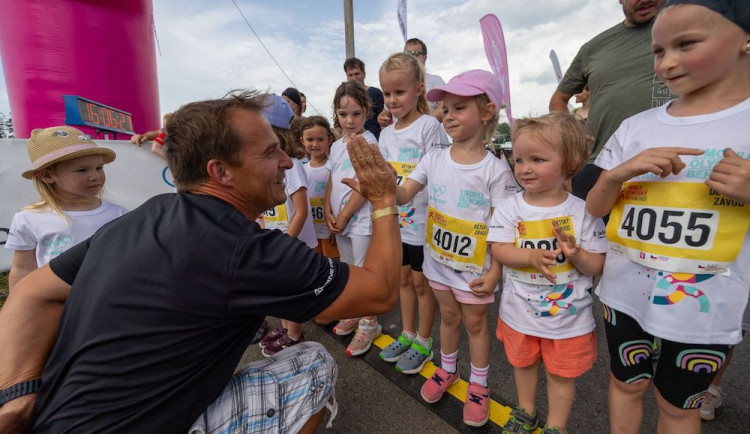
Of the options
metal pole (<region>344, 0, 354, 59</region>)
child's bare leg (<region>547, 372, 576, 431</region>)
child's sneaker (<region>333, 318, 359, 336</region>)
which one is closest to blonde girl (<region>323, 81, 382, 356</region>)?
child's sneaker (<region>333, 318, 359, 336</region>)

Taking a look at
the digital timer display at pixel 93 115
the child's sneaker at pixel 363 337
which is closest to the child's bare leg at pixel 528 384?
the child's sneaker at pixel 363 337

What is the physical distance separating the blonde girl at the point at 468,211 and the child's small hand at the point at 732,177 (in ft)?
2.87

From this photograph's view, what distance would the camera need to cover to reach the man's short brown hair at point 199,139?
52.9 inches

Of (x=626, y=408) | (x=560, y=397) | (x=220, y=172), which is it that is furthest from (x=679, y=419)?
(x=220, y=172)

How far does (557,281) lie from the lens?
1.60 metres

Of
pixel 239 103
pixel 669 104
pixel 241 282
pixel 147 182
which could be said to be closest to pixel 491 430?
pixel 241 282

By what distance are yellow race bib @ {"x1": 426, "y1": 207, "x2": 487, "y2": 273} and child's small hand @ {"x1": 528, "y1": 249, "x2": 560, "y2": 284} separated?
340 millimetres

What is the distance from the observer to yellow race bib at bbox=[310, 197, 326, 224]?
3.16 metres

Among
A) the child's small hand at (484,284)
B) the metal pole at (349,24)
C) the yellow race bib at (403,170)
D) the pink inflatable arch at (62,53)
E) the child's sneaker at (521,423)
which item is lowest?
the child's sneaker at (521,423)

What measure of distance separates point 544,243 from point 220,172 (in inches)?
56.2

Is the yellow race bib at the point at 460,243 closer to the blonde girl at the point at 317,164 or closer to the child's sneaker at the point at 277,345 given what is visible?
the blonde girl at the point at 317,164

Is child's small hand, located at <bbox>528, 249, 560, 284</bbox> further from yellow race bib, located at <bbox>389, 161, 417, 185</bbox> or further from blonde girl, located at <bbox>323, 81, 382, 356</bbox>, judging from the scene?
blonde girl, located at <bbox>323, 81, 382, 356</bbox>

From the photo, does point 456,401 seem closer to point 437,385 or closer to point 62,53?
point 437,385

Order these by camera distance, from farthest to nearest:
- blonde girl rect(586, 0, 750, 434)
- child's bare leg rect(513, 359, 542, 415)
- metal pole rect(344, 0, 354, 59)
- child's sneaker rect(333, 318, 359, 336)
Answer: metal pole rect(344, 0, 354, 59), child's sneaker rect(333, 318, 359, 336), child's bare leg rect(513, 359, 542, 415), blonde girl rect(586, 0, 750, 434)
